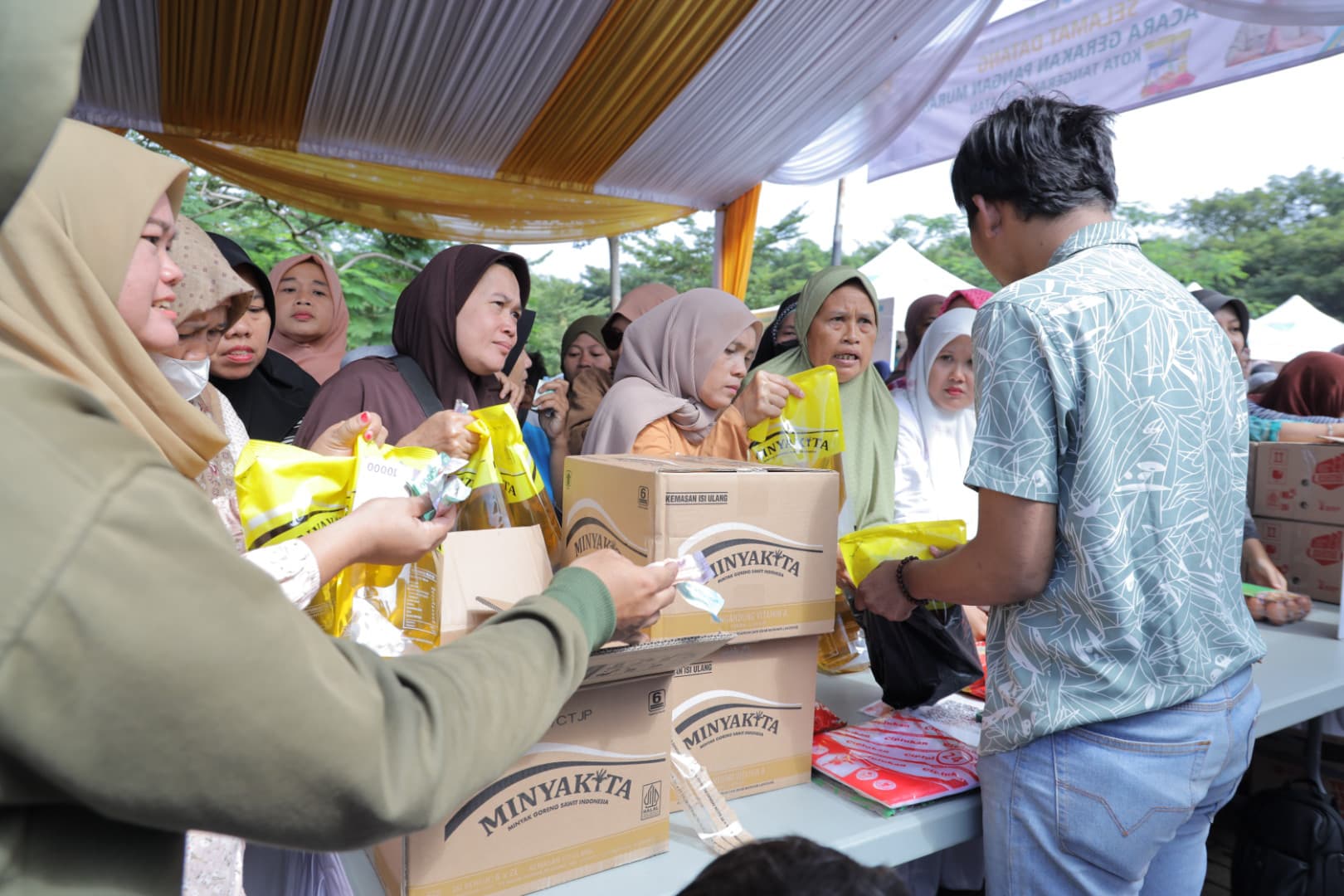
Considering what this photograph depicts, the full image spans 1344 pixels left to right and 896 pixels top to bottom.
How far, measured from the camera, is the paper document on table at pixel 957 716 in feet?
5.20

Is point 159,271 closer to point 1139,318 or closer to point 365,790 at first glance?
point 365,790

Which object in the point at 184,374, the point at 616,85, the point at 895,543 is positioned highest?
the point at 616,85

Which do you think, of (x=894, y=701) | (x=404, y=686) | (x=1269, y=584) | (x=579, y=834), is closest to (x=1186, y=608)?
(x=894, y=701)

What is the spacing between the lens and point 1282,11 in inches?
120

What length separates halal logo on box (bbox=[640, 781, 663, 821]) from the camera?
1196 millimetres

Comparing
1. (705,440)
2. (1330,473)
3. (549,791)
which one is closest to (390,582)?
(549,791)

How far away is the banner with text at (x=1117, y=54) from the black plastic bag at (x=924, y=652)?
263 centimetres

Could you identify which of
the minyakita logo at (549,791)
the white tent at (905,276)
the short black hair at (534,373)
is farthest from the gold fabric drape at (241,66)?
the white tent at (905,276)

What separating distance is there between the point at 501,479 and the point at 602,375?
2367 mm

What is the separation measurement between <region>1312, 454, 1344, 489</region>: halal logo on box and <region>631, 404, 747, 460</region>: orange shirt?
1.92 meters

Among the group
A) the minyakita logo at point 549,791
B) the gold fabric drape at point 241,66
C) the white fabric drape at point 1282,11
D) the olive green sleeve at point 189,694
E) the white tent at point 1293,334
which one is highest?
the gold fabric drape at point 241,66

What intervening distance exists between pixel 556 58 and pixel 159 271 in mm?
3625

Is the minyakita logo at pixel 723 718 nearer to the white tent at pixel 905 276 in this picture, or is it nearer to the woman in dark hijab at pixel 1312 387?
the woman in dark hijab at pixel 1312 387

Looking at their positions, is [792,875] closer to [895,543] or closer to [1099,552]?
[1099,552]
